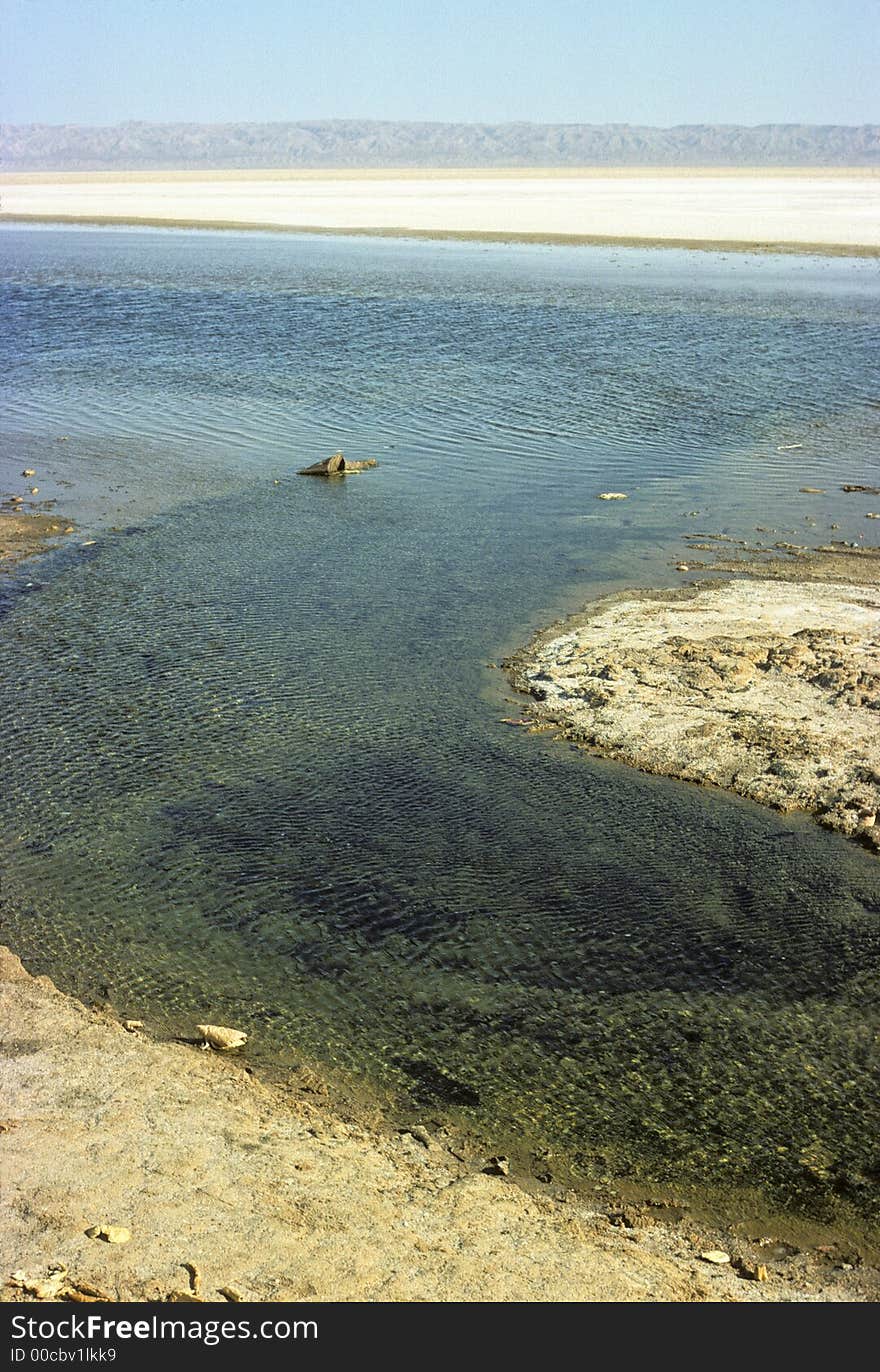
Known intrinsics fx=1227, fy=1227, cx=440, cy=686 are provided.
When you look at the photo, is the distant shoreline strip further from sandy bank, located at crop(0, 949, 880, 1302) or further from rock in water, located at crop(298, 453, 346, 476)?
sandy bank, located at crop(0, 949, 880, 1302)

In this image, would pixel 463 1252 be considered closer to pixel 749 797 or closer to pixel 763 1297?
pixel 763 1297

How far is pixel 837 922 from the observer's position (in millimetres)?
6336

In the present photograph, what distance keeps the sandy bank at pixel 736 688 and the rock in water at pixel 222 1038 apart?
133 inches

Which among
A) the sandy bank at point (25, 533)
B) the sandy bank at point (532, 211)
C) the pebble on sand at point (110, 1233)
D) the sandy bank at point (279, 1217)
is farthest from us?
the sandy bank at point (532, 211)

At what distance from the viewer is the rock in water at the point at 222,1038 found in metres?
5.23

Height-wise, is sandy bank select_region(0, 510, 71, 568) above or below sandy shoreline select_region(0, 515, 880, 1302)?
above

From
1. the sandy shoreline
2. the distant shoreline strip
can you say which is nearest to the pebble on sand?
the sandy shoreline

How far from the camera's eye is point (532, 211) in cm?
6394

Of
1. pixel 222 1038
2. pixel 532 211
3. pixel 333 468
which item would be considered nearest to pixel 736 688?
pixel 222 1038

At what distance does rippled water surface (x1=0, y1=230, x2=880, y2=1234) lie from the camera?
17.2ft

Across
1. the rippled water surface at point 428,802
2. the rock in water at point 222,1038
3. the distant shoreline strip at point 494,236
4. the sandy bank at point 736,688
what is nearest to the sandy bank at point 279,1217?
the rock in water at point 222,1038

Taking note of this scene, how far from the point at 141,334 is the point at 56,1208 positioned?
2278 centimetres

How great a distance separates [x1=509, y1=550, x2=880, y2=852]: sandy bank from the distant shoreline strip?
35.9m

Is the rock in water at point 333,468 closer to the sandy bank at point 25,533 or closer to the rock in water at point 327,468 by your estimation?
the rock in water at point 327,468
